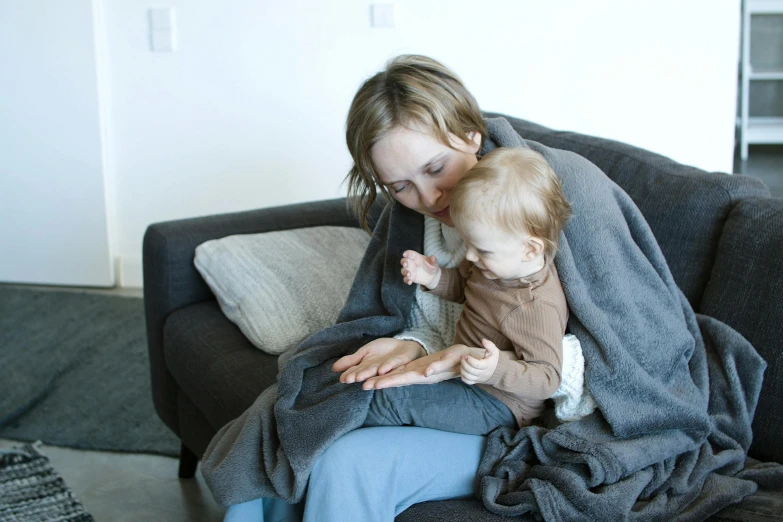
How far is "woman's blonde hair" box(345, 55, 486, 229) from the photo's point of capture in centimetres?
142

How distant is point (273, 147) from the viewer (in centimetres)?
359

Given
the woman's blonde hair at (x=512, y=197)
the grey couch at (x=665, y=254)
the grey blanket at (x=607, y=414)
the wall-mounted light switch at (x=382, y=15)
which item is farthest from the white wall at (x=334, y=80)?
the woman's blonde hair at (x=512, y=197)

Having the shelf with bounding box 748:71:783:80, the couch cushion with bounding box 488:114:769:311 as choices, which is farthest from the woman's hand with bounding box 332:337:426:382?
the shelf with bounding box 748:71:783:80

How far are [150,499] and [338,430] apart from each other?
1051 mm

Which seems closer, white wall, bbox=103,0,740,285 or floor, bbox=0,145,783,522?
floor, bbox=0,145,783,522

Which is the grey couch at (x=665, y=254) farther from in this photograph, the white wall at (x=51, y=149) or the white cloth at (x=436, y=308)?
the white wall at (x=51, y=149)

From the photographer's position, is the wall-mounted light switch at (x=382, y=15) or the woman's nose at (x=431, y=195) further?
the wall-mounted light switch at (x=382, y=15)

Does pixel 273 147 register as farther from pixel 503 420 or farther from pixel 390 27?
pixel 503 420

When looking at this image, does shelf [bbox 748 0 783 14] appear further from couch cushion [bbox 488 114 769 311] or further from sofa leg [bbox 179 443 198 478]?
sofa leg [bbox 179 443 198 478]

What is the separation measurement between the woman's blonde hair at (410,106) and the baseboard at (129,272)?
2519 millimetres

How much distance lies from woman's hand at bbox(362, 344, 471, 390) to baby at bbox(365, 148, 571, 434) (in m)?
0.04

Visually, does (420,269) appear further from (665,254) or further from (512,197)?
(665,254)

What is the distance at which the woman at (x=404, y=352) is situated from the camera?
1.31 metres

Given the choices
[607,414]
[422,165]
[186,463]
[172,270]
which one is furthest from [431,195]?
[186,463]
